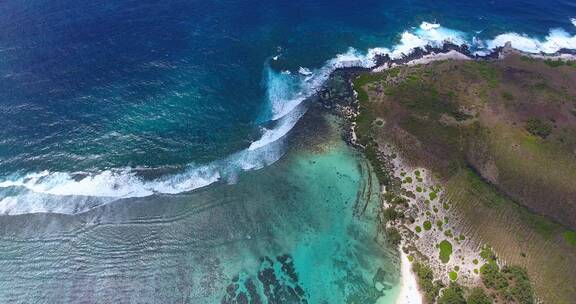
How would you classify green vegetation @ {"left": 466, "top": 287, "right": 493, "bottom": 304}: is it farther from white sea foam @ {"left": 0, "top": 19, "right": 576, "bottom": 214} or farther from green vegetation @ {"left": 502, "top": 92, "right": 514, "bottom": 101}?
green vegetation @ {"left": 502, "top": 92, "right": 514, "bottom": 101}

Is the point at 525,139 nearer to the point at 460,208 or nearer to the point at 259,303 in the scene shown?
the point at 460,208

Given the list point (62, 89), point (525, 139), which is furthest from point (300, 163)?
point (62, 89)

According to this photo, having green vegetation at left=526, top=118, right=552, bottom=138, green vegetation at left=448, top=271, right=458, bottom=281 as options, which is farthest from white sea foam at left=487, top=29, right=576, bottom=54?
green vegetation at left=448, top=271, right=458, bottom=281

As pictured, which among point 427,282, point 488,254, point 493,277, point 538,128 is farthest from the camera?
point 538,128

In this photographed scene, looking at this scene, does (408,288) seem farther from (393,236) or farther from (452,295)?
(393,236)

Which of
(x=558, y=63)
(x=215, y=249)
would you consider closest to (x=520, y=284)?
(x=215, y=249)

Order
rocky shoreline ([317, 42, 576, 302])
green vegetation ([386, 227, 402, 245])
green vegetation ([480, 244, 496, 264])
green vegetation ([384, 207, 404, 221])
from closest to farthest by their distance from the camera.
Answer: green vegetation ([480, 244, 496, 264]) < rocky shoreline ([317, 42, 576, 302]) < green vegetation ([386, 227, 402, 245]) < green vegetation ([384, 207, 404, 221])
